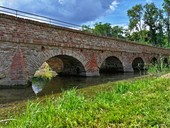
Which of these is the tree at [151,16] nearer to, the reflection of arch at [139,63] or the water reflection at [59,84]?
the reflection of arch at [139,63]

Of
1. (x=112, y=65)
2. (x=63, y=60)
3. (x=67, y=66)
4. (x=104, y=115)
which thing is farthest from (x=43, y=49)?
(x=112, y=65)

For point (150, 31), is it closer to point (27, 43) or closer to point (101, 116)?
point (27, 43)

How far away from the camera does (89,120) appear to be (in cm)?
361

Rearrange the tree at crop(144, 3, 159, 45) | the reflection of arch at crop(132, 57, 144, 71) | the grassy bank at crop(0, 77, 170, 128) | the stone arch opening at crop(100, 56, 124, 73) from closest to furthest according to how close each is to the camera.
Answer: the grassy bank at crop(0, 77, 170, 128) → the stone arch opening at crop(100, 56, 124, 73) → the reflection of arch at crop(132, 57, 144, 71) → the tree at crop(144, 3, 159, 45)

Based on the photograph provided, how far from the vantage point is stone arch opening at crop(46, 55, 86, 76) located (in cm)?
1604

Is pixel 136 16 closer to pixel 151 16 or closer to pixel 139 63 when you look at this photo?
pixel 151 16

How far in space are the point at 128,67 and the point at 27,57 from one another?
44.1ft

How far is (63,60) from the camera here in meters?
17.1

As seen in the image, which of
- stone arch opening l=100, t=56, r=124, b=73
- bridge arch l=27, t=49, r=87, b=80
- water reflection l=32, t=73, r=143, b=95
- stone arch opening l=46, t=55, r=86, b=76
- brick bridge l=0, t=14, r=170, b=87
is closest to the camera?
brick bridge l=0, t=14, r=170, b=87

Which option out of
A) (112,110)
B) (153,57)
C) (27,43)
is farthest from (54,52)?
(153,57)

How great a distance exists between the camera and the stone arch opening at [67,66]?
16041 millimetres

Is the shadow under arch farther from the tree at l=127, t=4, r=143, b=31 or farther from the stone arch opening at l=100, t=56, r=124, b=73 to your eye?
the tree at l=127, t=4, r=143, b=31

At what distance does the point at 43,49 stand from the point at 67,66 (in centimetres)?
588

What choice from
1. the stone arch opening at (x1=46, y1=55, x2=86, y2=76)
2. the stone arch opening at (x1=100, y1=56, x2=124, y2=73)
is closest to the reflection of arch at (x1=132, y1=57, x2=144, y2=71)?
the stone arch opening at (x1=100, y1=56, x2=124, y2=73)
